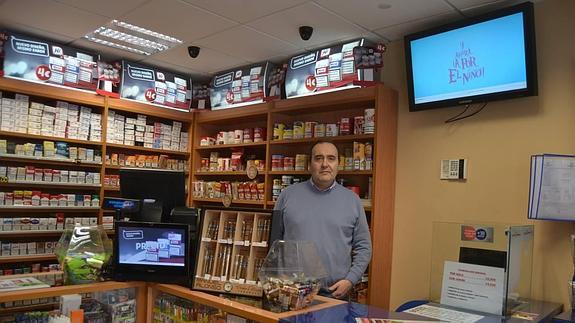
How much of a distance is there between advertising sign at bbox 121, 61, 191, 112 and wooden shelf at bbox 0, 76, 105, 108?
0.36m

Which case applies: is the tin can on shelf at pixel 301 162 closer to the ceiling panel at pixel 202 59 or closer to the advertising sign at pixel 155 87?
the ceiling panel at pixel 202 59

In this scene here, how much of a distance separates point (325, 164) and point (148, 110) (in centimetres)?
323

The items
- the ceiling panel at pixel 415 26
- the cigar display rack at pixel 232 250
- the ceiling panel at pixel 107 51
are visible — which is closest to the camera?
the cigar display rack at pixel 232 250

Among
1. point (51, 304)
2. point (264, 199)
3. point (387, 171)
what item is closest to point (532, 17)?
point (387, 171)

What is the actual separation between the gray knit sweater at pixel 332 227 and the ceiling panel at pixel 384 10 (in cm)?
143

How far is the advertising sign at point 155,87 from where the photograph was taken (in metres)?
5.41

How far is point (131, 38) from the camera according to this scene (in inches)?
186

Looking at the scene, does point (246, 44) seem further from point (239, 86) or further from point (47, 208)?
point (47, 208)

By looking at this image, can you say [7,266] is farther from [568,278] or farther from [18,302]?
[568,278]

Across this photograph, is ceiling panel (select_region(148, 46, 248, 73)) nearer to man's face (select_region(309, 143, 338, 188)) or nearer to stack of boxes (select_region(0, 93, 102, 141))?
stack of boxes (select_region(0, 93, 102, 141))

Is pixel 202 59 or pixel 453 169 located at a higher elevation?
pixel 202 59

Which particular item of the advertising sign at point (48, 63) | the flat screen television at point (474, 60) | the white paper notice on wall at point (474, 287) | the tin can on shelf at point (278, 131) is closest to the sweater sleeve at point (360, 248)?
the white paper notice on wall at point (474, 287)

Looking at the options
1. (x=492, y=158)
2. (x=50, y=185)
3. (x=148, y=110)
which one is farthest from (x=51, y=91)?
(x=492, y=158)

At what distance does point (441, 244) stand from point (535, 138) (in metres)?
1.04
